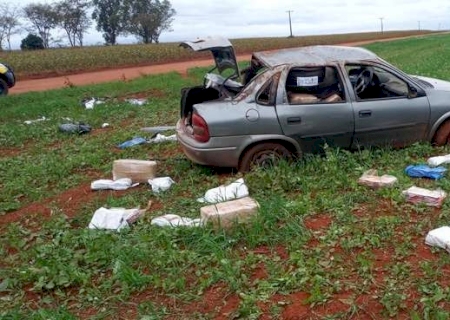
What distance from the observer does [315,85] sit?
19.2 feet

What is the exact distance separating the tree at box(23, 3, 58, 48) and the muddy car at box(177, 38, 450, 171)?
170 feet

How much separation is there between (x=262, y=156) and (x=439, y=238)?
8.08 ft

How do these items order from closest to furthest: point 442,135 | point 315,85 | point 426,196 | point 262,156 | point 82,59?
1. point 426,196
2. point 262,156
3. point 315,85
4. point 442,135
5. point 82,59

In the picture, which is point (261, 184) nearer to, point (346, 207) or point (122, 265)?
point (346, 207)

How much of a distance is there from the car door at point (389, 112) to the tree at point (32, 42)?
46355 millimetres

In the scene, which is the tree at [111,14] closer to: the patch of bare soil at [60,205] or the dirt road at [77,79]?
the dirt road at [77,79]

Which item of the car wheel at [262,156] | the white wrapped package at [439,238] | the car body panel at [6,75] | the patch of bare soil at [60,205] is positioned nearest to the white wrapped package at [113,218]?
the patch of bare soil at [60,205]

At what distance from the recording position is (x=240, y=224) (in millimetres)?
4148

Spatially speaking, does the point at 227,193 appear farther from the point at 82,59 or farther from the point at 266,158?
the point at 82,59

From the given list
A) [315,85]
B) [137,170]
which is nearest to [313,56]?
[315,85]

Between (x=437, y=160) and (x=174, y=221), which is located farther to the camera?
(x=437, y=160)

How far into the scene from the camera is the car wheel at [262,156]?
5676mm

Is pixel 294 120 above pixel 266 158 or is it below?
above

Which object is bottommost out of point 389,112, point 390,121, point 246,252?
point 246,252
